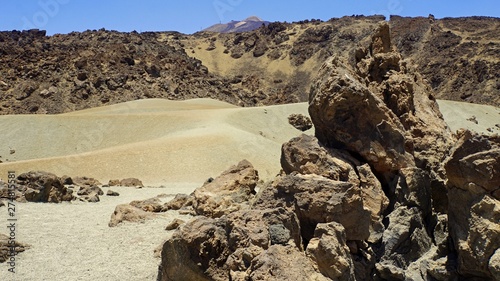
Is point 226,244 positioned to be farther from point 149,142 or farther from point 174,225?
point 149,142

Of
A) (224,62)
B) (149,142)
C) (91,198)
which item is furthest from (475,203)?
(224,62)

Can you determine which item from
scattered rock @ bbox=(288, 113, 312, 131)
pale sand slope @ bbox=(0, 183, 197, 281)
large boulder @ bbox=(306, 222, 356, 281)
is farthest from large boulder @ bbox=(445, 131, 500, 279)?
scattered rock @ bbox=(288, 113, 312, 131)

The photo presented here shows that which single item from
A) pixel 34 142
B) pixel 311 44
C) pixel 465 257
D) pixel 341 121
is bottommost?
pixel 34 142

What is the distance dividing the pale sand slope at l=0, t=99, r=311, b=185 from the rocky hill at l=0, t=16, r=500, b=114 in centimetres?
619

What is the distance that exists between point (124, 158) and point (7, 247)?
14599mm

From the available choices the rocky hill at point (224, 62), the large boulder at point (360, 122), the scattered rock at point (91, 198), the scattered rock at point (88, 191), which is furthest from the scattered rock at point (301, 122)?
the large boulder at point (360, 122)

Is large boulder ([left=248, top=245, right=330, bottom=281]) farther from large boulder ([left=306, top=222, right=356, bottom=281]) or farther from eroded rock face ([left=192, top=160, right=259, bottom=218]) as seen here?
eroded rock face ([left=192, top=160, right=259, bottom=218])

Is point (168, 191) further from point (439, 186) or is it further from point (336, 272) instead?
point (336, 272)

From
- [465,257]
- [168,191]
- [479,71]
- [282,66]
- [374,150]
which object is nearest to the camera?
[465,257]

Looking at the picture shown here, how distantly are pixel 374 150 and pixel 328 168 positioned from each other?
1250 mm

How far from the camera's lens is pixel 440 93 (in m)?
56.8

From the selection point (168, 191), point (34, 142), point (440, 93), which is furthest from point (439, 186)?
point (440, 93)

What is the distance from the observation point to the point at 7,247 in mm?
9273

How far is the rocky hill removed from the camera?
44569 millimetres
